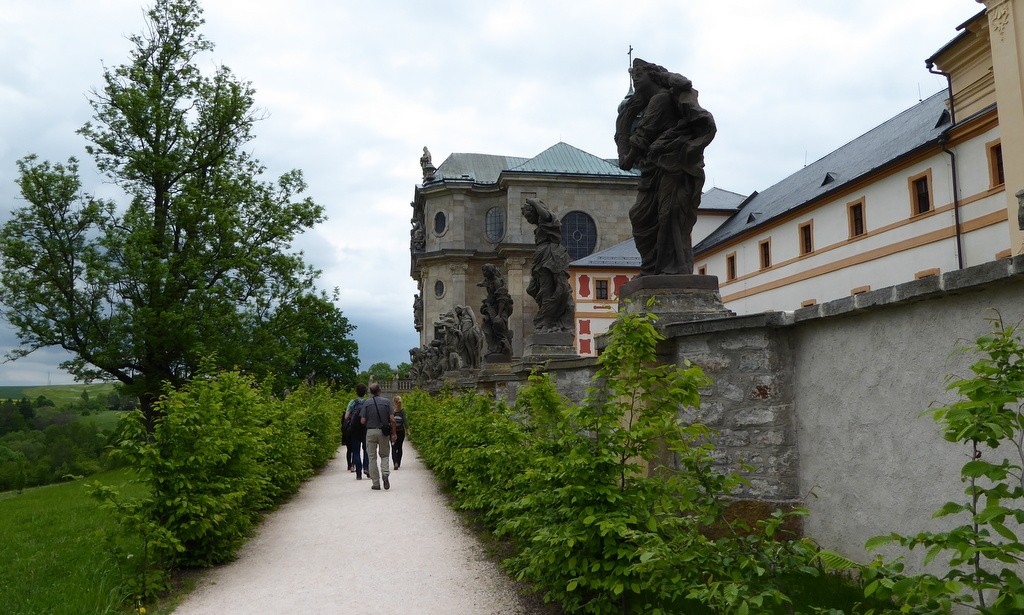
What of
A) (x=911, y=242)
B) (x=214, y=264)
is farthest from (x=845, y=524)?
(x=911, y=242)

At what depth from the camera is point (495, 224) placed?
55.1 m

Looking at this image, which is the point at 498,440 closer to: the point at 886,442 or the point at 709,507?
the point at 886,442

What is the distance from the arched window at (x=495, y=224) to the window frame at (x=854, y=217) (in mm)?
29155

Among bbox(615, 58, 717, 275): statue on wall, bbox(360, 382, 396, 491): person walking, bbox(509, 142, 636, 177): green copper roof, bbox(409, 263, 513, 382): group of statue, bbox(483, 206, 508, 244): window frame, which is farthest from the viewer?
bbox(483, 206, 508, 244): window frame

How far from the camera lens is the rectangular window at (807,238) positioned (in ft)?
102

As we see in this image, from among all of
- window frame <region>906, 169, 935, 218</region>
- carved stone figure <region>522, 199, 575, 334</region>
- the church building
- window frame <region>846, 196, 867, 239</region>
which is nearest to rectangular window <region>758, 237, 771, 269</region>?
the church building

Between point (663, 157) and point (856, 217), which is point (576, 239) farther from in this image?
point (663, 157)

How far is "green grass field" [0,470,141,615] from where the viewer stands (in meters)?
5.36

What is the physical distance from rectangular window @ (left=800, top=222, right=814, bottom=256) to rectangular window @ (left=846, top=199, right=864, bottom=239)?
2.41 metres

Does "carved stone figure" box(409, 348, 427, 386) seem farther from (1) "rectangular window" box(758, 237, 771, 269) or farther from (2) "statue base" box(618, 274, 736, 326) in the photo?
(2) "statue base" box(618, 274, 736, 326)

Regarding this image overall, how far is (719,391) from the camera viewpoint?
6117 mm

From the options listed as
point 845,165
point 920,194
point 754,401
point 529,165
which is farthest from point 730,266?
point 754,401

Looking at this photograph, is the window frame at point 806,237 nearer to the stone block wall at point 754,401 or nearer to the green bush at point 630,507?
the stone block wall at point 754,401

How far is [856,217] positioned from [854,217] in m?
0.08
